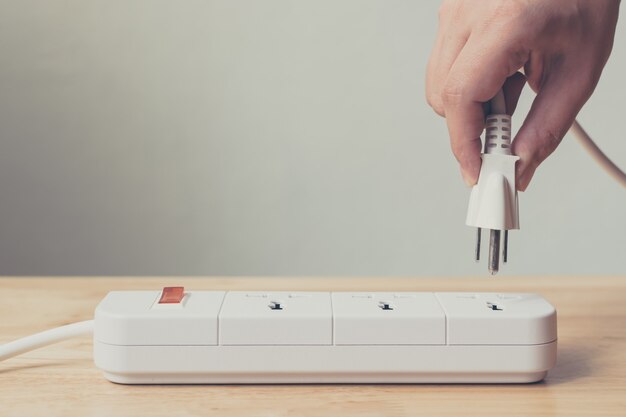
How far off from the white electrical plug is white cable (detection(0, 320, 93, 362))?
0.29 meters

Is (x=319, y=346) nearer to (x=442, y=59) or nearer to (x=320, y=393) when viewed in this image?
(x=320, y=393)

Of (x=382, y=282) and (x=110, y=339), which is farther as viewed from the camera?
(x=382, y=282)

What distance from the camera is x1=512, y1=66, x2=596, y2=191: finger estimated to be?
0.57m

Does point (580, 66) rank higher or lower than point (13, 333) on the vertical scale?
higher

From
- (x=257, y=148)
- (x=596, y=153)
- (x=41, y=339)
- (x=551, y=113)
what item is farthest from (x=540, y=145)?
(x=257, y=148)

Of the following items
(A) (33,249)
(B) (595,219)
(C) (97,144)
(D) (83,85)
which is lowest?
(A) (33,249)

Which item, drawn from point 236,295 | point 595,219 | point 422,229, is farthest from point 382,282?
point 595,219

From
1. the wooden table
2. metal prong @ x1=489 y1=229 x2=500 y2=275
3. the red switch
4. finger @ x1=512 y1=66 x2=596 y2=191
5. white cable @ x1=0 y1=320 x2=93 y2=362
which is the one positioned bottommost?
the wooden table

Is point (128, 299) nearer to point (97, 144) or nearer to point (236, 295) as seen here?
point (236, 295)

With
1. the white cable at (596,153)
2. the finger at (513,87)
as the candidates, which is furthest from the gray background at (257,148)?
the finger at (513,87)

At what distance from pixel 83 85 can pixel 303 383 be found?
1645 mm

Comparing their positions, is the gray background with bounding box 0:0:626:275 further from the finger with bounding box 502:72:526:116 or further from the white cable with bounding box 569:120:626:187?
the finger with bounding box 502:72:526:116

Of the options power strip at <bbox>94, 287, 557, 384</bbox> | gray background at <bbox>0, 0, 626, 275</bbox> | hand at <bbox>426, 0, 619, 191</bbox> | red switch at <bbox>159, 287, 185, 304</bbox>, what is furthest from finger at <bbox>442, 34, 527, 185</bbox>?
gray background at <bbox>0, 0, 626, 275</bbox>

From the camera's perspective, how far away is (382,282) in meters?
0.85
